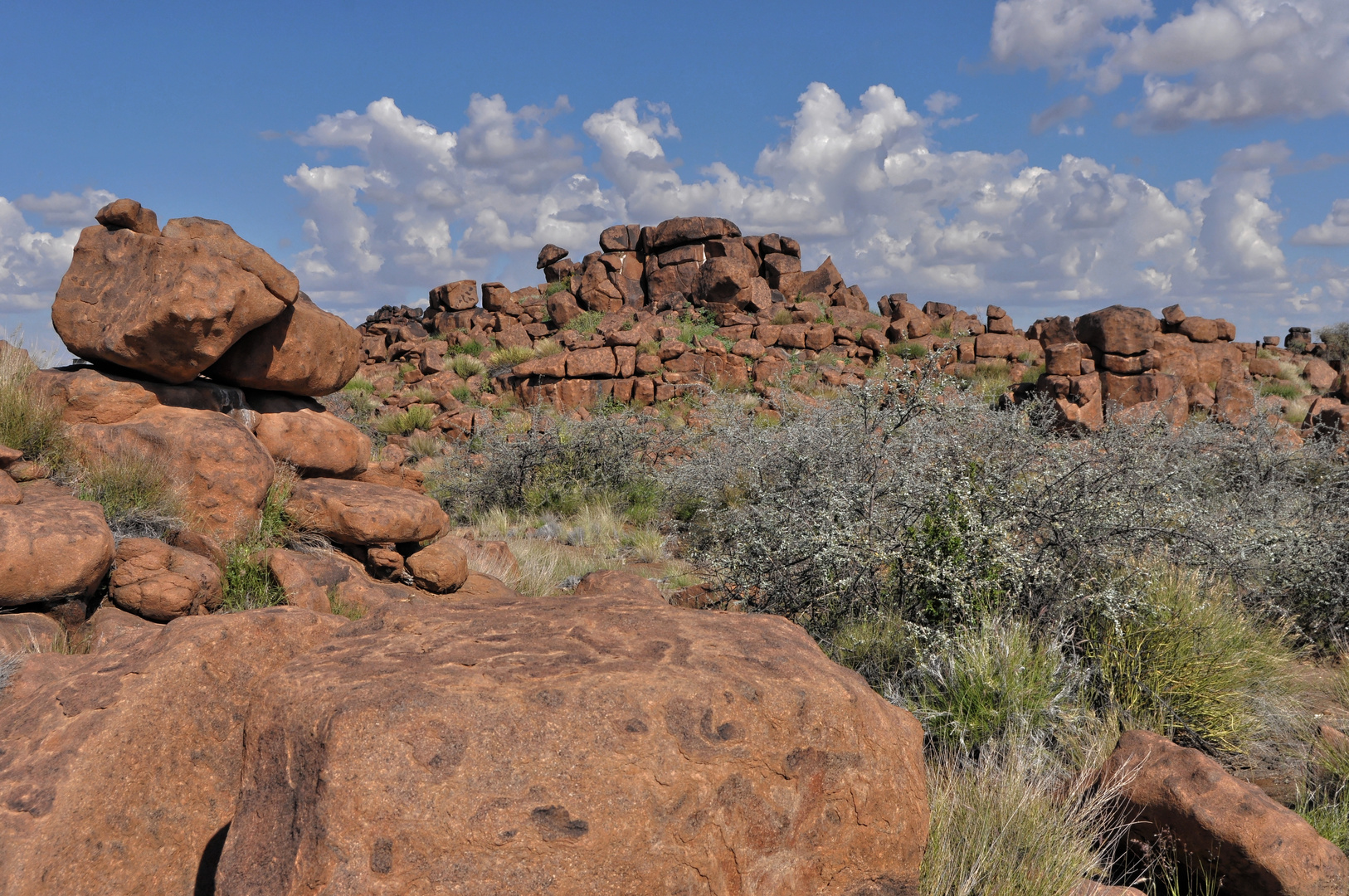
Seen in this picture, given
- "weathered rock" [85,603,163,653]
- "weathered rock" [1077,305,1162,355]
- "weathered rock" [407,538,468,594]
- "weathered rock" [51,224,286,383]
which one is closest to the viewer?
"weathered rock" [85,603,163,653]

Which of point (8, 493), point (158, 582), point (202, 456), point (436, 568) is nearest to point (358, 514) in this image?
point (436, 568)

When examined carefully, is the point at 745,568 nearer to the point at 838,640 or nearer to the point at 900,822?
the point at 838,640

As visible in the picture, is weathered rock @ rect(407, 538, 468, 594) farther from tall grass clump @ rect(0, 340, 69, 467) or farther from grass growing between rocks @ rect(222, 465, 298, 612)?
tall grass clump @ rect(0, 340, 69, 467)

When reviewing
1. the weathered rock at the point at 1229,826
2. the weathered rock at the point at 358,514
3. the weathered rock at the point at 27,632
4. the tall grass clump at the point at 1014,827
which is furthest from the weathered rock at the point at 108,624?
the weathered rock at the point at 1229,826

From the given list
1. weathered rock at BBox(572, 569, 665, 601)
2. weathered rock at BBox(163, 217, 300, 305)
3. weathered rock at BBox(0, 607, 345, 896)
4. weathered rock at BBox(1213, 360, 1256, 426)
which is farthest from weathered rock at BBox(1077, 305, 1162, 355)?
weathered rock at BBox(0, 607, 345, 896)

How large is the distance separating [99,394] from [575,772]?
6.11 m

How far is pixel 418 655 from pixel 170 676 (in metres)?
1.07

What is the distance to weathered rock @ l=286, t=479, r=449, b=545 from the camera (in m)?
6.87

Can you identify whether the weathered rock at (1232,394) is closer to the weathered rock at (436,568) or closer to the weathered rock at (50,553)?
the weathered rock at (436,568)

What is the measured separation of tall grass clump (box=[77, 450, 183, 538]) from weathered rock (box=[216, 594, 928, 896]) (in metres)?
3.93

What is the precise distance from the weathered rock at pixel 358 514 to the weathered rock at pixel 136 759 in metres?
3.54

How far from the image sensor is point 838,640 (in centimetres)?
548

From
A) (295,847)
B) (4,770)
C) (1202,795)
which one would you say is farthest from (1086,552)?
(4,770)

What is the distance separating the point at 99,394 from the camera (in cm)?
651
